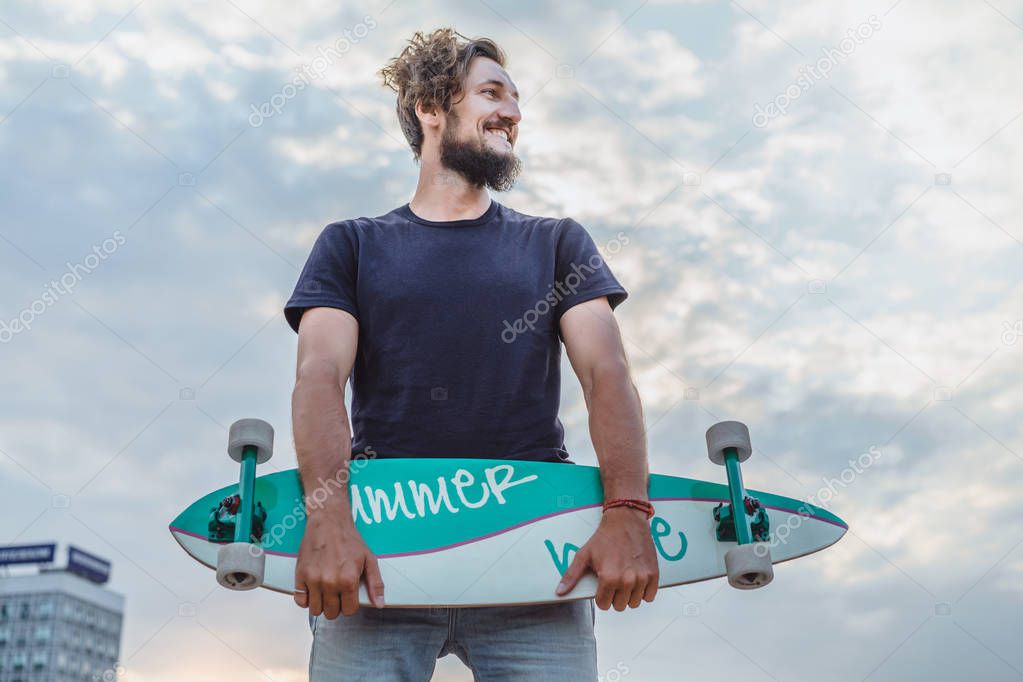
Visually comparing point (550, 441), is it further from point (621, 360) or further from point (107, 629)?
point (107, 629)

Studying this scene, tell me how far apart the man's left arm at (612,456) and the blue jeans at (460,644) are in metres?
0.15

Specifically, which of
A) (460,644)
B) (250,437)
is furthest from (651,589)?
(250,437)

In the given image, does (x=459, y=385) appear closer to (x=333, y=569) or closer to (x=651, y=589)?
(x=333, y=569)

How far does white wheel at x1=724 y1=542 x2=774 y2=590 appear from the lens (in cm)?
287

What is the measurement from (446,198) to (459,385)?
0.87 m

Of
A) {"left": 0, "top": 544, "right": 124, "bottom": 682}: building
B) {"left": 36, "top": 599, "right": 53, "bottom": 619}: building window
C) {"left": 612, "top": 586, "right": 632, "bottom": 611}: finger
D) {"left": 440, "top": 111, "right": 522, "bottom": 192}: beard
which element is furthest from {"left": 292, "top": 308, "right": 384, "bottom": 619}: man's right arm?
{"left": 36, "top": 599, "right": 53, "bottom": 619}: building window

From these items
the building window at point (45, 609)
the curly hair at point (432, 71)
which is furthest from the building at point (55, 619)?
the curly hair at point (432, 71)

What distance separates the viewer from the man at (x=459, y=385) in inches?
105

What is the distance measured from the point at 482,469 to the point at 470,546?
261 mm

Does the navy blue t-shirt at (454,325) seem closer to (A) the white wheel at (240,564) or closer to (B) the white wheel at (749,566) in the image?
(A) the white wheel at (240,564)

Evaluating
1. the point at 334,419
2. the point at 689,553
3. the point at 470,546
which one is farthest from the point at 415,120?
the point at 689,553

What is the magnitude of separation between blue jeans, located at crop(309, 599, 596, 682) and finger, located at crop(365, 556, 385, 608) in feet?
0.31

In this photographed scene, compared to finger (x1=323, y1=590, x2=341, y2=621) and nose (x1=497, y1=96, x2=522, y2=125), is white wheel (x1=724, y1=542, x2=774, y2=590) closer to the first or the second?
finger (x1=323, y1=590, x2=341, y2=621)

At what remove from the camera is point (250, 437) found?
9.63 ft
